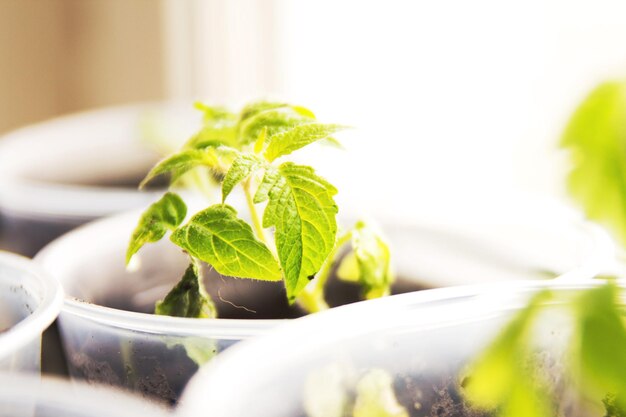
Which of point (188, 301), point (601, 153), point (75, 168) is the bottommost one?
point (75, 168)

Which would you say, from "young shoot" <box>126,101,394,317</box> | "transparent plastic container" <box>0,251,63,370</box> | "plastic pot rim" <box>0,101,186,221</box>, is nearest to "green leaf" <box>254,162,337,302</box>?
"young shoot" <box>126,101,394,317</box>

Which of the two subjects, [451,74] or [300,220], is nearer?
[300,220]

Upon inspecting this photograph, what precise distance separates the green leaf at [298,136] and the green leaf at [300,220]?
0.06 feet

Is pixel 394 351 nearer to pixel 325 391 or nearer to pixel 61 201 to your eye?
pixel 325 391

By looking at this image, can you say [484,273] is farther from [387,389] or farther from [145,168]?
[145,168]

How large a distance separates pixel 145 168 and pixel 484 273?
1.86 ft

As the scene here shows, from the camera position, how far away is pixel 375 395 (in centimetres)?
32

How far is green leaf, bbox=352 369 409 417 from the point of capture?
1.04 ft

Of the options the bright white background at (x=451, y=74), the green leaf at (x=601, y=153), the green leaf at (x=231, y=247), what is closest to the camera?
the green leaf at (x=601, y=153)

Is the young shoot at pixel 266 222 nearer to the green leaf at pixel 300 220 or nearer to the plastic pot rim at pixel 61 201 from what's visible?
the green leaf at pixel 300 220

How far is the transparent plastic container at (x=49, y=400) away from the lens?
0.29 m

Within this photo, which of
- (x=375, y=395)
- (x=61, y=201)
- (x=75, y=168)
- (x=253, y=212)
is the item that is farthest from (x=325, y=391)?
(x=75, y=168)

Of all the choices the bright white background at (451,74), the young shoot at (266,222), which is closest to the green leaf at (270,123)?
the young shoot at (266,222)

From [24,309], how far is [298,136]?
6.5 inches
